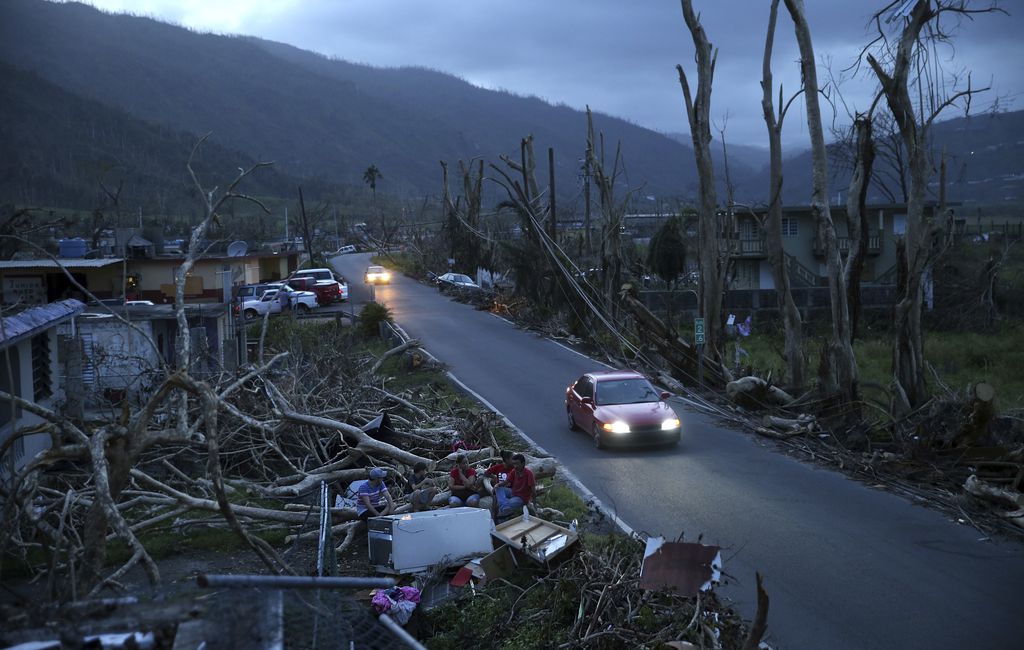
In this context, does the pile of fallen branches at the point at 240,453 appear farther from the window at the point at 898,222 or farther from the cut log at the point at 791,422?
the window at the point at 898,222

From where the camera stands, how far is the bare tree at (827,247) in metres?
18.9

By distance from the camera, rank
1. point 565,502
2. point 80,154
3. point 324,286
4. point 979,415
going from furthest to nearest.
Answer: point 80,154 → point 324,286 → point 979,415 → point 565,502

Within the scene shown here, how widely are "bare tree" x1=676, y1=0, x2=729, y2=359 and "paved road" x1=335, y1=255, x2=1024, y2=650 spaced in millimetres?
5649

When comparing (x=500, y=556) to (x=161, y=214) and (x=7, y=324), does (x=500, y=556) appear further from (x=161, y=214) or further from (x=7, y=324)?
(x=161, y=214)

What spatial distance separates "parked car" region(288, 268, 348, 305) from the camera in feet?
163

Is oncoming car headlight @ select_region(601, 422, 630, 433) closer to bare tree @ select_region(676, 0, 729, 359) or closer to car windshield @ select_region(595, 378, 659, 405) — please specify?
car windshield @ select_region(595, 378, 659, 405)

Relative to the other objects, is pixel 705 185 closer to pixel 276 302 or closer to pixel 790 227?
pixel 276 302

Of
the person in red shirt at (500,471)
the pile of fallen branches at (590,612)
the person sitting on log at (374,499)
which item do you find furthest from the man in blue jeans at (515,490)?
the pile of fallen branches at (590,612)

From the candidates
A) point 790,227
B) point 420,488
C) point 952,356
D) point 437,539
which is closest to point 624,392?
point 420,488

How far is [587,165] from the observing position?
35969mm

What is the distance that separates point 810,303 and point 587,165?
49.2 ft

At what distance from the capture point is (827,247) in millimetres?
19766

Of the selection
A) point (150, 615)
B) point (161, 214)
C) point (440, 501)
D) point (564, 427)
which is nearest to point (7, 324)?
point (440, 501)

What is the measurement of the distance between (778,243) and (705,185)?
13.2 feet
